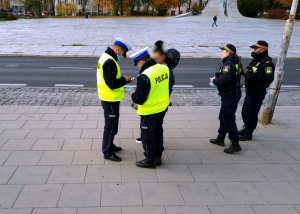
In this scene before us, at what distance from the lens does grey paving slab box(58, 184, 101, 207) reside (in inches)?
149

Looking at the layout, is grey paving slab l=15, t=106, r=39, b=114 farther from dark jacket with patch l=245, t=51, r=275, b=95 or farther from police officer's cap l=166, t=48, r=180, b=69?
dark jacket with patch l=245, t=51, r=275, b=95

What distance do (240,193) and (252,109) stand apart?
2.15 meters

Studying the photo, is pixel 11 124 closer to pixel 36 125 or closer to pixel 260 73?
pixel 36 125

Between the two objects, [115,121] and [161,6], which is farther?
[161,6]

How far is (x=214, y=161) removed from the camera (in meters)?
5.11

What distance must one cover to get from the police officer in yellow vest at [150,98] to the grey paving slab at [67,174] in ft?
2.71

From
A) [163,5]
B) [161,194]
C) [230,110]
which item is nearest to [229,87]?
[230,110]

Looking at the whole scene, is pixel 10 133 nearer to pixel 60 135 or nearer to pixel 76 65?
pixel 60 135

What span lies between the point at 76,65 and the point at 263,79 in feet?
34.3

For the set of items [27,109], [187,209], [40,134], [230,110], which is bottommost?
[27,109]

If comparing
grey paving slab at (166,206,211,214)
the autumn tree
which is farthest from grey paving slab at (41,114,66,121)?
the autumn tree

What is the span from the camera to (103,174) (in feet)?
14.9

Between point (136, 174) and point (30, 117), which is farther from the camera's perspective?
point (30, 117)

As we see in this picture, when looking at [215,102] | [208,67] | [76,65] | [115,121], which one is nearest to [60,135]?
[115,121]
